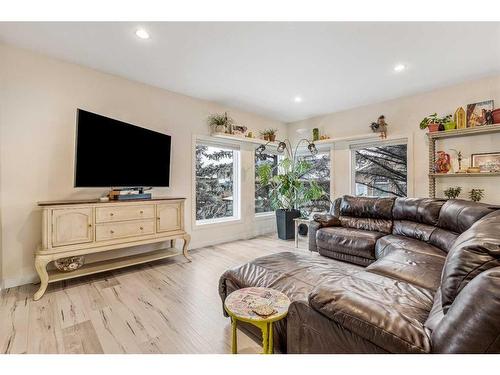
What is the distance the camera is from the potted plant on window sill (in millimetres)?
3525

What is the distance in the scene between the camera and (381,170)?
4.44 meters

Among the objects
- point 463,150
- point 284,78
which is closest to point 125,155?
point 284,78

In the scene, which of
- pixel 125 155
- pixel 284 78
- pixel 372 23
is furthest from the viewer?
pixel 284 78

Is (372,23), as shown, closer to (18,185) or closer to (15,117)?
(15,117)

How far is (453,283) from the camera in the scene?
1.07m

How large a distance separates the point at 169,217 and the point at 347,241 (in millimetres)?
2408

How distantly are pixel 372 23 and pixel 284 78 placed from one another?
1326mm

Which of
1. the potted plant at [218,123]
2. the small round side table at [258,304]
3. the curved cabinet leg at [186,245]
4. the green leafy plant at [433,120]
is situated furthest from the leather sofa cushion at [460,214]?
the potted plant at [218,123]

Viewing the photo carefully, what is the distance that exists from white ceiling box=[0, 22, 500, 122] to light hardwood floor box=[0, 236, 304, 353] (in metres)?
2.53

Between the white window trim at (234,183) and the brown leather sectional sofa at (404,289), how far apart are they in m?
2.23

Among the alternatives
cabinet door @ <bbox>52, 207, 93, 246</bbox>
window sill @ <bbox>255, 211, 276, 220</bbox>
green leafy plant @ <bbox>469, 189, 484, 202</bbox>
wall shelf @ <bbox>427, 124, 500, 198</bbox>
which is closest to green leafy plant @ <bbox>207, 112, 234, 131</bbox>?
window sill @ <bbox>255, 211, 276, 220</bbox>

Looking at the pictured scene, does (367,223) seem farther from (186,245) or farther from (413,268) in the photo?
(186,245)

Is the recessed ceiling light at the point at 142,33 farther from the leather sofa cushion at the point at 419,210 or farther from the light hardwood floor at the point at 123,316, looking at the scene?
the leather sofa cushion at the point at 419,210

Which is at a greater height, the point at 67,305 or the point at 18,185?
the point at 18,185
